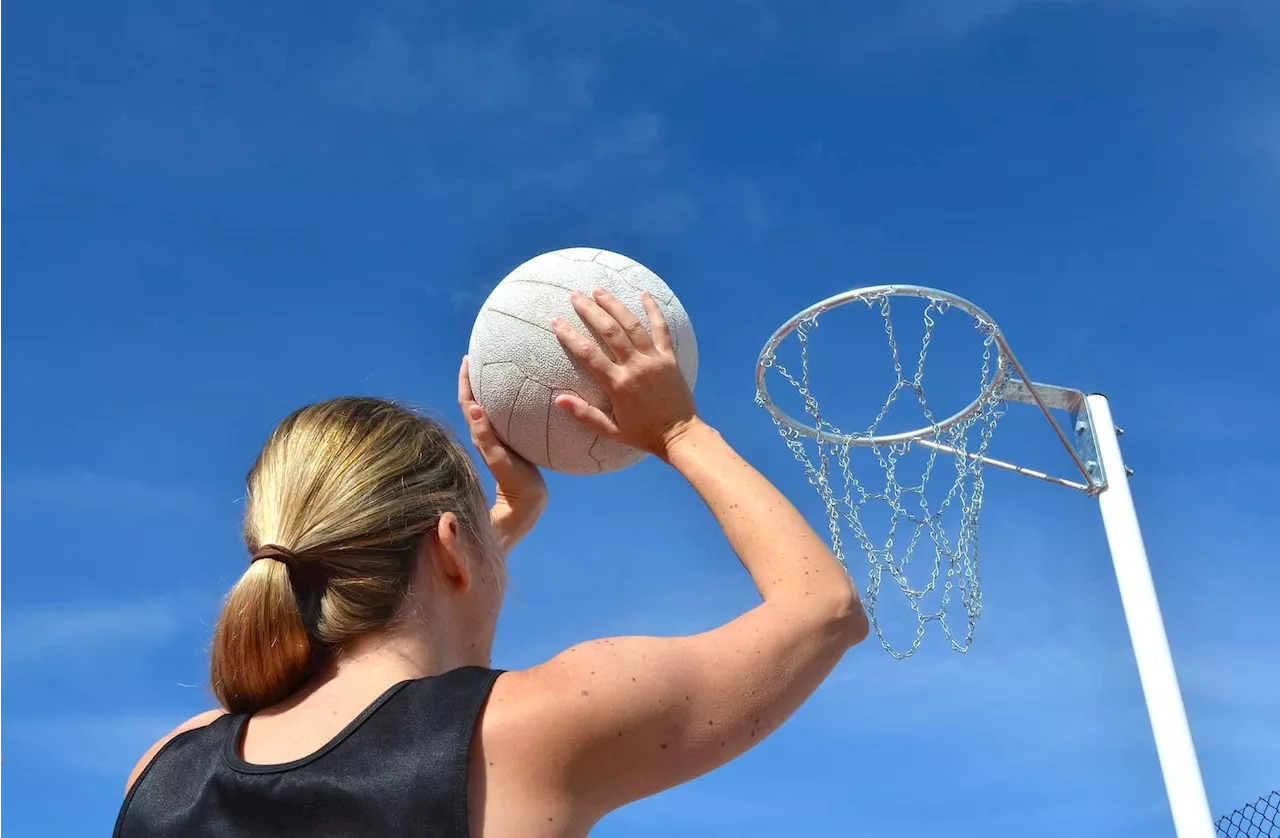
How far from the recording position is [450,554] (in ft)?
8.38

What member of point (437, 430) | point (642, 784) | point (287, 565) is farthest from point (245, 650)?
point (642, 784)

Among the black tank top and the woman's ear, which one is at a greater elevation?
the woman's ear

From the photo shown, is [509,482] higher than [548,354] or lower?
lower

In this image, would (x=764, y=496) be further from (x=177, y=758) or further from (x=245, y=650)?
(x=177, y=758)

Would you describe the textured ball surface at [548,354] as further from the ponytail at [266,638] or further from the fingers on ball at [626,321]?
the ponytail at [266,638]

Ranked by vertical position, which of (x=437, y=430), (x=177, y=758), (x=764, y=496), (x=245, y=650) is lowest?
(x=177, y=758)

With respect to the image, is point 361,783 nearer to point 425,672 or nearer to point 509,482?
point 425,672

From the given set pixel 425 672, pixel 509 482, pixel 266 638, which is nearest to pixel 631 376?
pixel 425 672

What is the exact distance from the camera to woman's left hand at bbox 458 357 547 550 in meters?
3.96

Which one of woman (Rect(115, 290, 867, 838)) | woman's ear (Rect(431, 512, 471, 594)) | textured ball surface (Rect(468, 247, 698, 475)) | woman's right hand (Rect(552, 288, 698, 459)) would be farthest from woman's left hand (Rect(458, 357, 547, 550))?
woman's ear (Rect(431, 512, 471, 594))

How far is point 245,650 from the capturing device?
243 centimetres

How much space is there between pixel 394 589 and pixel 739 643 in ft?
2.28

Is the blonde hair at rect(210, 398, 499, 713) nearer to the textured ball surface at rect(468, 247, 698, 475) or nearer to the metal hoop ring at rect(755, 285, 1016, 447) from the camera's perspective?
the textured ball surface at rect(468, 247, 698, 475)

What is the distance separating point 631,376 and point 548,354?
3.29ft
